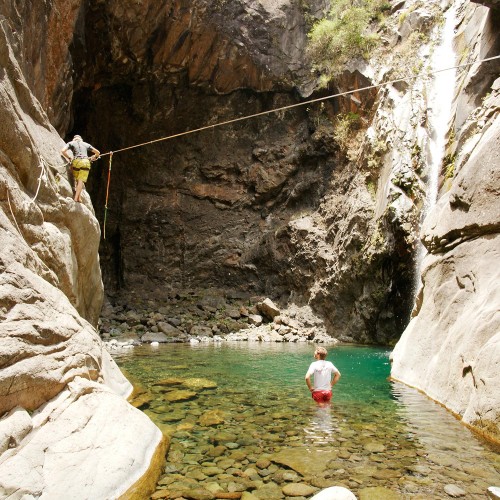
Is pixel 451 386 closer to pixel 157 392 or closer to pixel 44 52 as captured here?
pixel 157 392

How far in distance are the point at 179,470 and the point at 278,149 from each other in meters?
21.8

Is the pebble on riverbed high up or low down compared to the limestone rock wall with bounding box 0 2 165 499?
down

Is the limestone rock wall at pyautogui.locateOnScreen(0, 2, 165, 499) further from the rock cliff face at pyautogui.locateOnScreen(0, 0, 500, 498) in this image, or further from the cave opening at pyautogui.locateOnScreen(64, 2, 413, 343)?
the cave opening at pyautogui.locateOnScreen(64, 2, 413, 343)

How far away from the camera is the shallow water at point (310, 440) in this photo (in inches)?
158

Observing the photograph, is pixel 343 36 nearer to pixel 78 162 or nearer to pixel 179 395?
pixel 78 162

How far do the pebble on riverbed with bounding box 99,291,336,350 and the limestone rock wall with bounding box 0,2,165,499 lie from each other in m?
9.98

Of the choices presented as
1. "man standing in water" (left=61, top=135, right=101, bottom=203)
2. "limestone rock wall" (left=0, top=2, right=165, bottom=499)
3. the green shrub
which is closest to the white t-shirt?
"limestone rock wall" (left=0, top=2, right=165, bottom=499)

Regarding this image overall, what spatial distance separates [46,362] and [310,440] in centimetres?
314

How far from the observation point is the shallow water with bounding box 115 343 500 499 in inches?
158

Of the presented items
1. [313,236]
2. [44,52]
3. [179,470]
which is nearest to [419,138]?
[313,236]

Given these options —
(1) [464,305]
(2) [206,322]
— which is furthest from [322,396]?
(2) [206,322]

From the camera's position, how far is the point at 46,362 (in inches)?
161

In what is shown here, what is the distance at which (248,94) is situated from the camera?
79.0 feet

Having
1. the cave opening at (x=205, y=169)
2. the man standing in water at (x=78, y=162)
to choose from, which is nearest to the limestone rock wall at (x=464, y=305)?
the man standing in water at (x=78, y=162)
